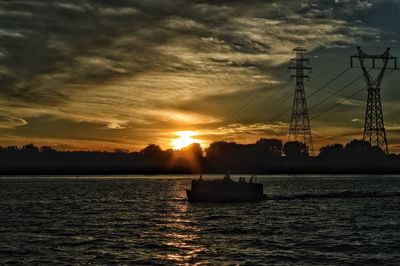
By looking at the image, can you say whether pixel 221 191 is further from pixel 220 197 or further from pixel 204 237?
pixel 204 237

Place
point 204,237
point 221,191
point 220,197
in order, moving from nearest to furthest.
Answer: point 204,237, point 221,191, point 220,197

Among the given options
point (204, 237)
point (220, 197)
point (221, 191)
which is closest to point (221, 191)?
point (221, 191)

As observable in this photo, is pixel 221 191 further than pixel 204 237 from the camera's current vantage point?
Yes

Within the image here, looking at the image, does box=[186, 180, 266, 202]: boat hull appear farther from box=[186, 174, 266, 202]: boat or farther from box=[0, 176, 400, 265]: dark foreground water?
box=[0, 176, 400, 265]: dark foreground water

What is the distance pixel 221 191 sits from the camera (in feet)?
306

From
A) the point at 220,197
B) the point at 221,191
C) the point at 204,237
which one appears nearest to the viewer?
the point at 204,237

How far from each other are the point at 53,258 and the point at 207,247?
12.4 metres

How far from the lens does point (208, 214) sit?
7400 centimetres

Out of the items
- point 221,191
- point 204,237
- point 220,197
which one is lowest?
point 204,237

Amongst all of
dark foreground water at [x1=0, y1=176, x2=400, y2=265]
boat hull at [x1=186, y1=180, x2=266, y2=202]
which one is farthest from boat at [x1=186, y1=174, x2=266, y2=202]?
dark foreground water at [x1=0, y1=176, x2=400, y2=265]

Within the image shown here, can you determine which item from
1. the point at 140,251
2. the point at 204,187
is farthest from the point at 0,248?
the point at 204,187

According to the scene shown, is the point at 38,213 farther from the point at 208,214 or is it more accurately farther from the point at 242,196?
the point at 242,196

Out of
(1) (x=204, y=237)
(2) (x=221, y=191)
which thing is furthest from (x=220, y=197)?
(1) (x=204, y=237)

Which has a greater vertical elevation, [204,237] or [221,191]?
[221,191]
